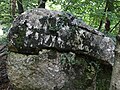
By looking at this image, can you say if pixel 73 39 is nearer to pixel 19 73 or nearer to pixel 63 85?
pixel 63 85

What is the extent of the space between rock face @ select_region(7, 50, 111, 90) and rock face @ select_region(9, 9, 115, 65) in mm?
157

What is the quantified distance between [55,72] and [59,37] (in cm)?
70

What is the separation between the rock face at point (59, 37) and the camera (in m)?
Result: 4.16

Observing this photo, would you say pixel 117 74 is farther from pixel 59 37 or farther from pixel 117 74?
pixel 59 37

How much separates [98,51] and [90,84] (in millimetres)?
720

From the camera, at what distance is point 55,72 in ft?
13.5

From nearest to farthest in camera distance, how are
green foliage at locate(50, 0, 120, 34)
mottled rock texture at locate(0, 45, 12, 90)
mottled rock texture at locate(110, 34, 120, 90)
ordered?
mottled rock texture at locate(110, 34, 120, 90) < mottled rock texture at locate(0, 45, 12, 90) < green foliage at locate(50, 0, 120, 34)

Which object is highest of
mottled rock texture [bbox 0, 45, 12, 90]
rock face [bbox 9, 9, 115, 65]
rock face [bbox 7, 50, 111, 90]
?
rock face [bbox 9, 9, 115, 65]

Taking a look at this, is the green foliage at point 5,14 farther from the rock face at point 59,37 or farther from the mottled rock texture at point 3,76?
the rock face at point 59,37

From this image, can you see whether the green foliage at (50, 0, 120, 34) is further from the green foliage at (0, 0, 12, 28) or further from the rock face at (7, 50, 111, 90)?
the green foliage at (0, 0, 12, 28)

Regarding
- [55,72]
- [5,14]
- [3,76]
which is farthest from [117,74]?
[5,14]

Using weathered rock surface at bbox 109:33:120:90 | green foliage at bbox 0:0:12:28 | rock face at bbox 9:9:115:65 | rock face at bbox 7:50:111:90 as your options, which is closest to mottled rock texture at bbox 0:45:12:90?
rock face at bbox 7:50:111:90

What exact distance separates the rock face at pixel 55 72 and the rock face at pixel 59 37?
0.16m

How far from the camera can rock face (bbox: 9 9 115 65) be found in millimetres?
4156
